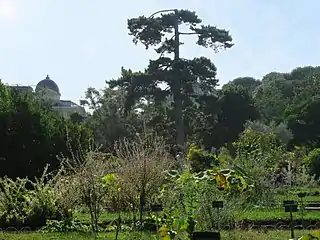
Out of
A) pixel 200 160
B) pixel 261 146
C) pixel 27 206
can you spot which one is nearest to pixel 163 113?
pixel 261 146

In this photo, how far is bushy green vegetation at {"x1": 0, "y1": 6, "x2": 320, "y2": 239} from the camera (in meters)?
8.85

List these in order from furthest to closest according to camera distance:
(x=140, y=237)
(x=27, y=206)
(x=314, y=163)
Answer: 1. (x=314, y=163)
2. (x=27, y=206)
3. (x=140, y=237)

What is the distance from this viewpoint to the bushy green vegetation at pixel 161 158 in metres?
8.85

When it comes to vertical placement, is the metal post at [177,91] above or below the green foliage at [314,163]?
above

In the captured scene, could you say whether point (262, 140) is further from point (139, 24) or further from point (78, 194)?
point (78, 194)

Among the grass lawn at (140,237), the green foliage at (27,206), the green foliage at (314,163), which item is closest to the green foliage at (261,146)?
the green foliage at (314,163)

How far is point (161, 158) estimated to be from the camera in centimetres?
1129

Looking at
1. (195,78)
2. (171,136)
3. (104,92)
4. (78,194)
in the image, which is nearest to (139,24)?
(195,78)

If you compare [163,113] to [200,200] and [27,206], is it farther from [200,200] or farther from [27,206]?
[200,200]

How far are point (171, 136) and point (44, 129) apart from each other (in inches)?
379

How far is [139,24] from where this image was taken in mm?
29219

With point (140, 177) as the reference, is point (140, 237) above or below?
below

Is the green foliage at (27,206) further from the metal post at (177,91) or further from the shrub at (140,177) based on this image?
the metal post at (177,91)

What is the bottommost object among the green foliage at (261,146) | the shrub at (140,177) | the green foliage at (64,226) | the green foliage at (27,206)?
the green foliage at (64,226)
